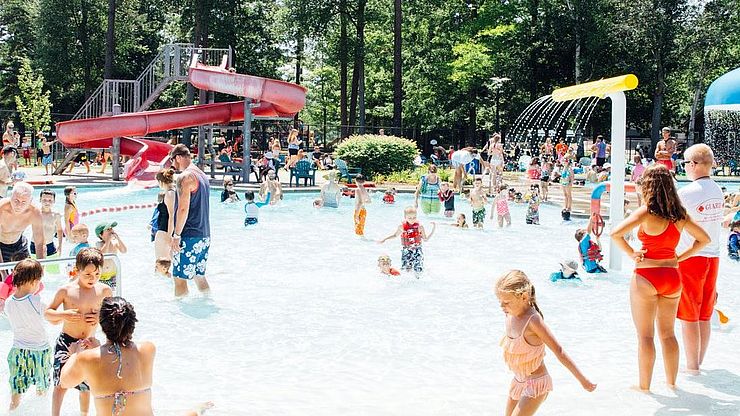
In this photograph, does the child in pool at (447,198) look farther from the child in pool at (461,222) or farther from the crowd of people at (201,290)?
the crowd of people at (201,290)

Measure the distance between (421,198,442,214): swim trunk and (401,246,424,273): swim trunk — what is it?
7.24 metres

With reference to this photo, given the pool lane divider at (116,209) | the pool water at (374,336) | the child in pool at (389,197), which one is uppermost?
the child in pool at (389,197)

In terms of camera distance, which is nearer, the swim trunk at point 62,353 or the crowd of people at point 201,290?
the crowd of people at point 201,290

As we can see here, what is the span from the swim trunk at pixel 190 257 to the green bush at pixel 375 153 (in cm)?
1621

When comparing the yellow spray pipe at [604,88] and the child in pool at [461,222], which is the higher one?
the yellow spray pipe at [604,88]

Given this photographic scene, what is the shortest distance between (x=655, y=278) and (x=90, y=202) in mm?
16825

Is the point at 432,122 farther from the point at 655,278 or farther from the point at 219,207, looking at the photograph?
the point at 655,278

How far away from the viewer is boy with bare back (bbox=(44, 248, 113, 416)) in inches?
192

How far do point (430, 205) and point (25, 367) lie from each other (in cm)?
1341

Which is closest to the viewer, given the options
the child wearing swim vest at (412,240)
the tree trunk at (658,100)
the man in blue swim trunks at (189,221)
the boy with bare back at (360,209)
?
the man in blue swim trunks at (189,221)

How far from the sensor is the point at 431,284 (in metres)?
10.5

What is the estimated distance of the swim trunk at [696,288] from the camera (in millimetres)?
5922

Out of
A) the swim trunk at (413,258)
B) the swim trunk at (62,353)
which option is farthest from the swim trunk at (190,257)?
the swim trunk at (62,353)

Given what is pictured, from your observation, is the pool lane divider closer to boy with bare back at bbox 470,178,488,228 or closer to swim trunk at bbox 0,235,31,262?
boy with bare back at bbox 470,178,488,228
